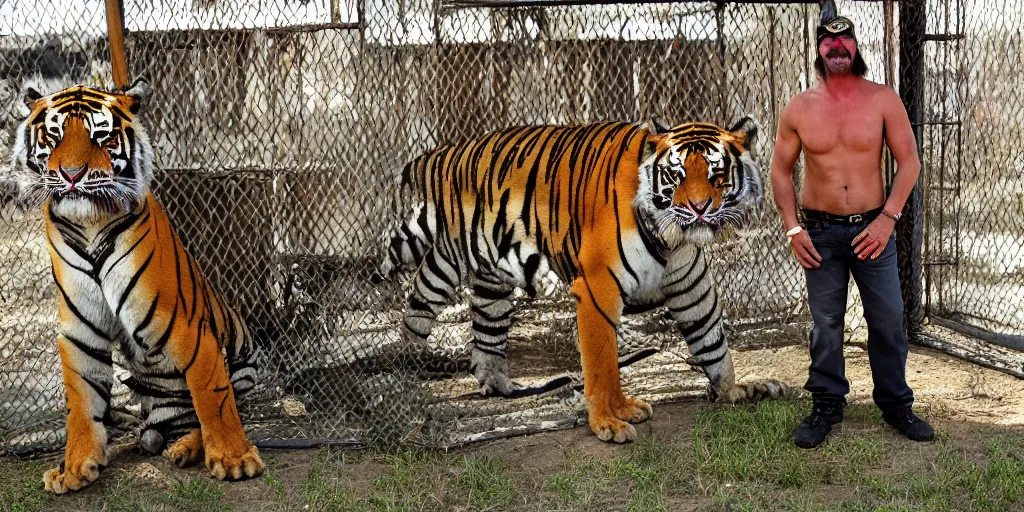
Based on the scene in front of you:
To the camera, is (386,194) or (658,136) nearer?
(658,136)

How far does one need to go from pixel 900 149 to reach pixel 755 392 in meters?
1.40

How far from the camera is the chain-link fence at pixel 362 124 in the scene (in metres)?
4.60

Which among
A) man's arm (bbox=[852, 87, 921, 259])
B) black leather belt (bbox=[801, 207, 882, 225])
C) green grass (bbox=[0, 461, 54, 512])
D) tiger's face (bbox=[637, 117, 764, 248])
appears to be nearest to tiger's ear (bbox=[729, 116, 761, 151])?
tiger's face (bbox=[637, 117, 764, 248])

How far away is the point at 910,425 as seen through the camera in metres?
4.30

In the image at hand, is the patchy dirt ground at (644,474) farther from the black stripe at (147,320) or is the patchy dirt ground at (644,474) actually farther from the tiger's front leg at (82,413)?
the black stripe at (147,320)

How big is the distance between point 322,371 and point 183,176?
3.78 ft

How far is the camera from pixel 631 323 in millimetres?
5723

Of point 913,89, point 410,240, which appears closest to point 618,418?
point 410,240

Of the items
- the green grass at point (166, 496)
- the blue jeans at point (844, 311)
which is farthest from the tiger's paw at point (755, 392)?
the green grass at point (166, 496)

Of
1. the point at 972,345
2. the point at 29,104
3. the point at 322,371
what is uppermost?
the point at 29,104

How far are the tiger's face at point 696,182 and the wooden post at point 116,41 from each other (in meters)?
2.34

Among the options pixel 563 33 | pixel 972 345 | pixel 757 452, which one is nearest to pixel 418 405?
pixel 757 452

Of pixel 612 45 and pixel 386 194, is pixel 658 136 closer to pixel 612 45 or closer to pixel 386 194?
pixel 612 45

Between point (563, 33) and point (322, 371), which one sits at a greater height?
point (563, 33)
